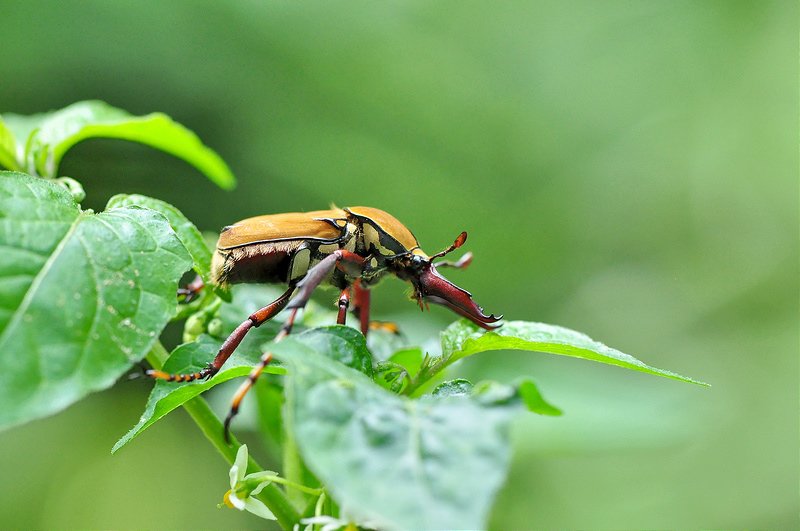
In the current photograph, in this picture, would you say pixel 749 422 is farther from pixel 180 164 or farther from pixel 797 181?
pixel 180 164

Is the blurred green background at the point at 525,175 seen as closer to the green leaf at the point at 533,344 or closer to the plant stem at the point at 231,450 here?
the green leaf at the point at 533,344

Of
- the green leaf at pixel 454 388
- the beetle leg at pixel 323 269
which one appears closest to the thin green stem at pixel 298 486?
the green leaf at pixel 454 388

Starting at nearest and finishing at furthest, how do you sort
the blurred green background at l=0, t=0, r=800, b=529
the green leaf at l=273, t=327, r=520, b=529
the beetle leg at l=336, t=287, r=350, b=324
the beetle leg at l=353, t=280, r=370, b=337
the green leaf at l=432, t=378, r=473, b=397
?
the green leaf at l=273, t=327, r=520, b=529
the green leaf at l=432, t=378, r=473, b=397
the beetle leg at l=336, t=287, r=350, b=324
the beetle leg at l=353, t=280, r=370, b=337
the blurred green background at l=0, t=0, r=800, b=529

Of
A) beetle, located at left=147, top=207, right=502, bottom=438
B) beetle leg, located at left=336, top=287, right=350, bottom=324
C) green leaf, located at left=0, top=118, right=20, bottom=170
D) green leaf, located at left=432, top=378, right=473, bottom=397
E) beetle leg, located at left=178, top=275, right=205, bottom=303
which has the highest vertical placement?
beetle, located at left=147, top=207, right=502, bottom=438

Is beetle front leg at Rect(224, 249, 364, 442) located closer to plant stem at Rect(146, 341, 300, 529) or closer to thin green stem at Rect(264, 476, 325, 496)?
plant stem at Rect(146, 341, 300, 529)

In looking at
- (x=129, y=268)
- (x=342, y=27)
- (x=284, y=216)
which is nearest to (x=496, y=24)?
(x=342, y=27)

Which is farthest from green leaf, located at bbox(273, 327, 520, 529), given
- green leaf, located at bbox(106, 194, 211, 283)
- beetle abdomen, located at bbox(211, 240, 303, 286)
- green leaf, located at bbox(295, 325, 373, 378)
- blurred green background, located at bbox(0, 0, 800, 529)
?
blurred green background, located at bbox(0, 0, 800, 529)
